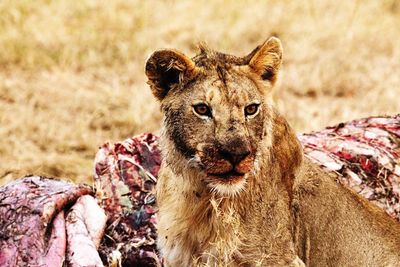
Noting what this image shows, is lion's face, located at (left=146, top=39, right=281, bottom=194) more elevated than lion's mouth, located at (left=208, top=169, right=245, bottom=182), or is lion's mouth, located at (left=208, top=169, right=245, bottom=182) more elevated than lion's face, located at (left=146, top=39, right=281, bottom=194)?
lion's face, located at (left=146, top=39, right=281, bottom=194)

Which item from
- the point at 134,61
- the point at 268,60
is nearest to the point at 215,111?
the point at 268,60

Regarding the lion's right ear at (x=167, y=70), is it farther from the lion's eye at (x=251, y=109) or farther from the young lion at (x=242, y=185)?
the lion's eye at (x=251, y=109)

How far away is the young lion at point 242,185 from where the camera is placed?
4.27m

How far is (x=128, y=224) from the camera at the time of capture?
556cm

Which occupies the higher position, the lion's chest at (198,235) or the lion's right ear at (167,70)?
the lion's right ear at (167,70)

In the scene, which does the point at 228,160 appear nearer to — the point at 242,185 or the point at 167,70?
the point at 242,185

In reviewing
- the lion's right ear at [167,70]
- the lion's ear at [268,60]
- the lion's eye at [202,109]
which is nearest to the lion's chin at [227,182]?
the lion's eye at [202,109]

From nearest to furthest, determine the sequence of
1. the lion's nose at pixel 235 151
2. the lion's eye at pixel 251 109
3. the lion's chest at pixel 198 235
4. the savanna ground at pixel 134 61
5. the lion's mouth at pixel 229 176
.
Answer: the lion's nose at pixel 235 151, the lion's mouth at pixel 229 176, the lion's eye at pixel 251 109, the lion's chest at pixel 198 235, the savanna ground at pixel 134 61

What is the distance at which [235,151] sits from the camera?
4121 mm

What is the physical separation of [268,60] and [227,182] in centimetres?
69

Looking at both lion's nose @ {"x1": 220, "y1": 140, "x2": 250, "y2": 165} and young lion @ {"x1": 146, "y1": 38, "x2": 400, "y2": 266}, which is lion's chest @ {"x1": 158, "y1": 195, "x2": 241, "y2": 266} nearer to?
young lion @ {"x1": 146, "y1": 38, "x2": 400, "y2": 266}

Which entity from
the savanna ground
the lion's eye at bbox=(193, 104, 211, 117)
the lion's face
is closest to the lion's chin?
the lion's face

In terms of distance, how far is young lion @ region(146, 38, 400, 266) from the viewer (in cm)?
427

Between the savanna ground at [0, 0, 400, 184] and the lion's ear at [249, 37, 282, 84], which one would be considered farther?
the savanna ground at [0, 0, 400, 184]
